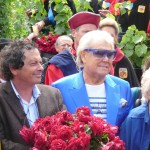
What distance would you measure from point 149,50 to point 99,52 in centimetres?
322

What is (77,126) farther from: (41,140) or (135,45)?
(135,45)

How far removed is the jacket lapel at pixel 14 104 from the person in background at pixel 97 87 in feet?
1.71

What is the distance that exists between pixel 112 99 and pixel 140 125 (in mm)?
372

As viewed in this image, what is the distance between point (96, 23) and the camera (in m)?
5.27

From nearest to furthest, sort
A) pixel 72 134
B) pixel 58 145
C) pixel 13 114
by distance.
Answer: pixel 58 145 → pixel 72 134 → pixel 13 114

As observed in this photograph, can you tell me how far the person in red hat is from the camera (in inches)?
→ 193

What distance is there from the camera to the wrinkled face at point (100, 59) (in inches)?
159

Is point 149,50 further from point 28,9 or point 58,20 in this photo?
point 28,9

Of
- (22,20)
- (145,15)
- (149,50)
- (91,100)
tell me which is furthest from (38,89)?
(22,20)

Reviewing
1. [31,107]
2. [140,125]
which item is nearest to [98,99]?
[140,125]

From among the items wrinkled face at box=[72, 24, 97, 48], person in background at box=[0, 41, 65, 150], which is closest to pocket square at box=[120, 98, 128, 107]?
person in background at box=[0, 41, 65, 150]

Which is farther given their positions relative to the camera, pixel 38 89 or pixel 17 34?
pixel 17 34

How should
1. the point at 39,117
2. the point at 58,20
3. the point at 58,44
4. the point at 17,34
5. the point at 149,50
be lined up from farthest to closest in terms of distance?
the point at 17,34 < the point at 58,20 < the point at 149,50 < the point at 58,44 < the point at 39,117

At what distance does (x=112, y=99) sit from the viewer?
408 centimetres
